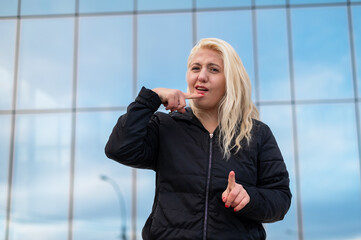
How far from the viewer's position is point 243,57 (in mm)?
7531

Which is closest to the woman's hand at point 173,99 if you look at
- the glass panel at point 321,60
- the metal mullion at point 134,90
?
the metal mullion at point 134,90

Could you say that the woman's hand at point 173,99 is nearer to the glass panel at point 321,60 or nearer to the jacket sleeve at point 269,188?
the jacket sleeve at point 269,188

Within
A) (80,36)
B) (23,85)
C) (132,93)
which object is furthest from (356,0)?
(23,85)

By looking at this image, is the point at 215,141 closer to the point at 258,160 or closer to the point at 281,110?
the point at 258,160

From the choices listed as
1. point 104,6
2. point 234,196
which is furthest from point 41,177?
point 234,196

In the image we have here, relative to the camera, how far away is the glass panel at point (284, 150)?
699 centimetres

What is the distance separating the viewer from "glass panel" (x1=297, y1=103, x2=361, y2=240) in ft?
22.9

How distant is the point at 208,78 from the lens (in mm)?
1955

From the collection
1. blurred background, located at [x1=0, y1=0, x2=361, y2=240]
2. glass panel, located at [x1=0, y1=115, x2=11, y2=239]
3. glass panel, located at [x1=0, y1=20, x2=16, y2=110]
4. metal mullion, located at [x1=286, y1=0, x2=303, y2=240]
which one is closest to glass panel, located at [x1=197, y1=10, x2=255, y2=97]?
blurred background, located at [x1=0, y1=0, x2=361, y2=240]

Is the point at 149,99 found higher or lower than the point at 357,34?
lower

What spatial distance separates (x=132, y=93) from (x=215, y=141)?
19.6 ft

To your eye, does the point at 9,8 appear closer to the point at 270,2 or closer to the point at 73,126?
the point at 73,126

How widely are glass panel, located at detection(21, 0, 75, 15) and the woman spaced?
22.0ft

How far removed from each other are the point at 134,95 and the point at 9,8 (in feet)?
9.66
